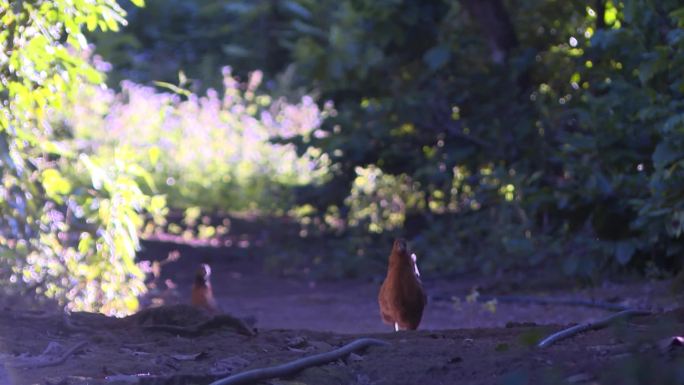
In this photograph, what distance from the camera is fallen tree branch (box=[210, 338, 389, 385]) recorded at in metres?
4.09

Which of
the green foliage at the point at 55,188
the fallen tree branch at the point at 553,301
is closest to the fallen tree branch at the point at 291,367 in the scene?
the green foliage at the point at 55,188

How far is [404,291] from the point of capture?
6.24 metres

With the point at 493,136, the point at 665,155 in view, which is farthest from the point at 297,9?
the point at 665,155

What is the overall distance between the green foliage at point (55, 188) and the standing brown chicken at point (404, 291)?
186 centimetres

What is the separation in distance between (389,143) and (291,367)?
7033 millimetres

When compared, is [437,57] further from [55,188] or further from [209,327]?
[209,327]

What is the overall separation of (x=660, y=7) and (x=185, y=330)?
12.2ft

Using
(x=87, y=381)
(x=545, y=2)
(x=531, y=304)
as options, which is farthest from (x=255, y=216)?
(x=87, y=381)

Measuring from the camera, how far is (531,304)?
884cm

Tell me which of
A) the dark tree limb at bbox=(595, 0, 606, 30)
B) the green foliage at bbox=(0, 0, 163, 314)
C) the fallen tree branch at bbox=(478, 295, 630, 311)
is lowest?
the fallen tree branch at bbox=(478, 295, 630, 311)

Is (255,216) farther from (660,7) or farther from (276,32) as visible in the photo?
(660,7)

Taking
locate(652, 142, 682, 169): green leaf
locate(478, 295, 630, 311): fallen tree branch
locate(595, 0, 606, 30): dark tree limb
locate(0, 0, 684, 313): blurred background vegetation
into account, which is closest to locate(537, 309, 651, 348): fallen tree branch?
locate(652, 142, 682, 169): green leaf

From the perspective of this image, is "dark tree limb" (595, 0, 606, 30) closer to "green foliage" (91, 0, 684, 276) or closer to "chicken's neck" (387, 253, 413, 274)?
"green foliage" (91, 0, 684, 276)

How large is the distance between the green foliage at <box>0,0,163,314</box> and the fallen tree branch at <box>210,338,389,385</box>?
2.33 meters
